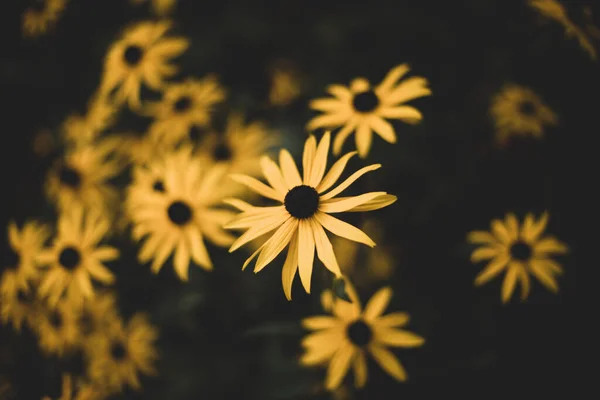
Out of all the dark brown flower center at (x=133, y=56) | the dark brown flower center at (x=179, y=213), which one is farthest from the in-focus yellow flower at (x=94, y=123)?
the dark brown flower center at (x=179, y=213)

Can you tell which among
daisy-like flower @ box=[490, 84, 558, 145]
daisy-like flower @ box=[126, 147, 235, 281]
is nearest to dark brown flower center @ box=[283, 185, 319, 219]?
daisy-like flower @ box=[126, 147, 235, 281]

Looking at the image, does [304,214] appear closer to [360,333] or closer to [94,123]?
[360,333]

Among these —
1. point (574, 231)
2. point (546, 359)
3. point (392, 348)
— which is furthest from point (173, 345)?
point (574, 231)

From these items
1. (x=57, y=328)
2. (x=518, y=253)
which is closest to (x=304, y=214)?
(x=518, y=253)

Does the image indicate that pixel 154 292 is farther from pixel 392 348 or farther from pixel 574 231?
pixel 574 231

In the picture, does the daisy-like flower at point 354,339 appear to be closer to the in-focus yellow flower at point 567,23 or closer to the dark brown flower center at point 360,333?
the dark brown flower center at point 360,333

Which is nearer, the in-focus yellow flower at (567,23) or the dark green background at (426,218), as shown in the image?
the in-focus yellow flower at (567,23)
